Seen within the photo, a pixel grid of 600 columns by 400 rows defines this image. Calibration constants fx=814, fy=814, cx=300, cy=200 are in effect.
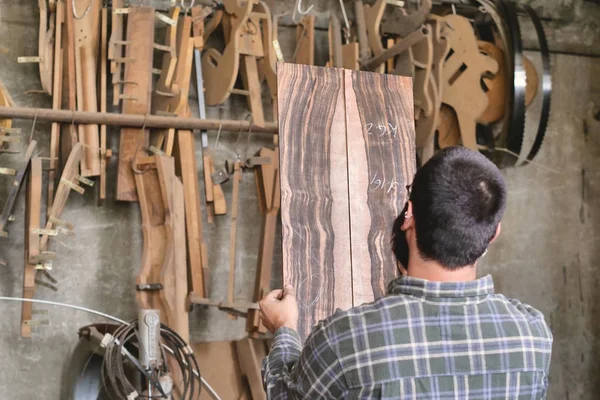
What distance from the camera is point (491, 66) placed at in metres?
5.32

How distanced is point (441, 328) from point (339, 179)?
3.58 ft

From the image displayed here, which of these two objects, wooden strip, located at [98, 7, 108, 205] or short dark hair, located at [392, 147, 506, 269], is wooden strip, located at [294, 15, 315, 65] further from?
short dark hair, located at [392, 147, 506, 269]

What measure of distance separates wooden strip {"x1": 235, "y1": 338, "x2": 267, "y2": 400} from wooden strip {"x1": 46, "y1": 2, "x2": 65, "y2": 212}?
4.40ft

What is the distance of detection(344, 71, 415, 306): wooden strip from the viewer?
2.70 metres

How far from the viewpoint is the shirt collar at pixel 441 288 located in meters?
1.70

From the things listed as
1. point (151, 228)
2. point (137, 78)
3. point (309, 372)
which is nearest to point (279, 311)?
point (309, 372)

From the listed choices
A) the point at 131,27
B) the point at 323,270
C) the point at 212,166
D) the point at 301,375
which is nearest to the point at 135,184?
the point at 212,166

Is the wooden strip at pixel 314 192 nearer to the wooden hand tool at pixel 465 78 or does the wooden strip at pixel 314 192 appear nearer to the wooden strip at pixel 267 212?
the wooden strip at pixel 267 212

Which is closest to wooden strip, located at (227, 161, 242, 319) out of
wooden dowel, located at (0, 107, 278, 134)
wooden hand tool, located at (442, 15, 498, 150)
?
wooden dowel, located at (0, 107, 278, 134)

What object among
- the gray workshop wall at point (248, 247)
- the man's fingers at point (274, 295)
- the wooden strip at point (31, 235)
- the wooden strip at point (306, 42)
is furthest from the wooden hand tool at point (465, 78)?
the man's fingers at point (274, 295)

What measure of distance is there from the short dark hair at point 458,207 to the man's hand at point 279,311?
0.51m

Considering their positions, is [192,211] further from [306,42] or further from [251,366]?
[306,42]

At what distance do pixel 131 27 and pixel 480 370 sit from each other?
3450 mm

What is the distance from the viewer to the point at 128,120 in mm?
4496
